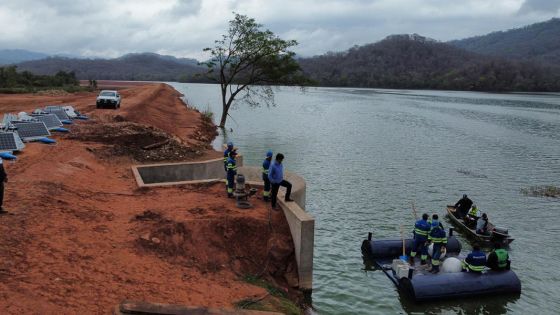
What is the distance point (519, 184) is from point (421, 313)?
18.3 metres

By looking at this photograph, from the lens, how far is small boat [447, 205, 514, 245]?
17.2 m

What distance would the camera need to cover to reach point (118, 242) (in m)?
11.8

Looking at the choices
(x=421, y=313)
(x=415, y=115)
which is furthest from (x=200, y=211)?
(x=415, y=115)

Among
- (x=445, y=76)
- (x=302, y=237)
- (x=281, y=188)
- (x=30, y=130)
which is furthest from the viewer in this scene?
(x=445, y=76)

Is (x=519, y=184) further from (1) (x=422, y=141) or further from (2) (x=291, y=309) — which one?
(2) (x=291, y=309)

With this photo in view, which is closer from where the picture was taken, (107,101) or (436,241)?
(436,241)

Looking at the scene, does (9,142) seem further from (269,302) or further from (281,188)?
(269,302)

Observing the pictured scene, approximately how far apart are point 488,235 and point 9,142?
19.4m

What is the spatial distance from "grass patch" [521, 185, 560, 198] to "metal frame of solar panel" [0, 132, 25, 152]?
83.3ft

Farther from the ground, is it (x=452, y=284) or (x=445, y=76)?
(x=445, y=76)

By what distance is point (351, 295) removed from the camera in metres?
13.8

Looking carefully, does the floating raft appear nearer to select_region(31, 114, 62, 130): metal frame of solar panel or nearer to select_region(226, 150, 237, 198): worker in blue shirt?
select_region(226, 150, 237, 198): worker in blue shirt

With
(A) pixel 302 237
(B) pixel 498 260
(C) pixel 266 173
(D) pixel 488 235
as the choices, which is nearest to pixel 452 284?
(B) pixel 498 260

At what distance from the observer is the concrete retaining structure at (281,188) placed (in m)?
13.0
